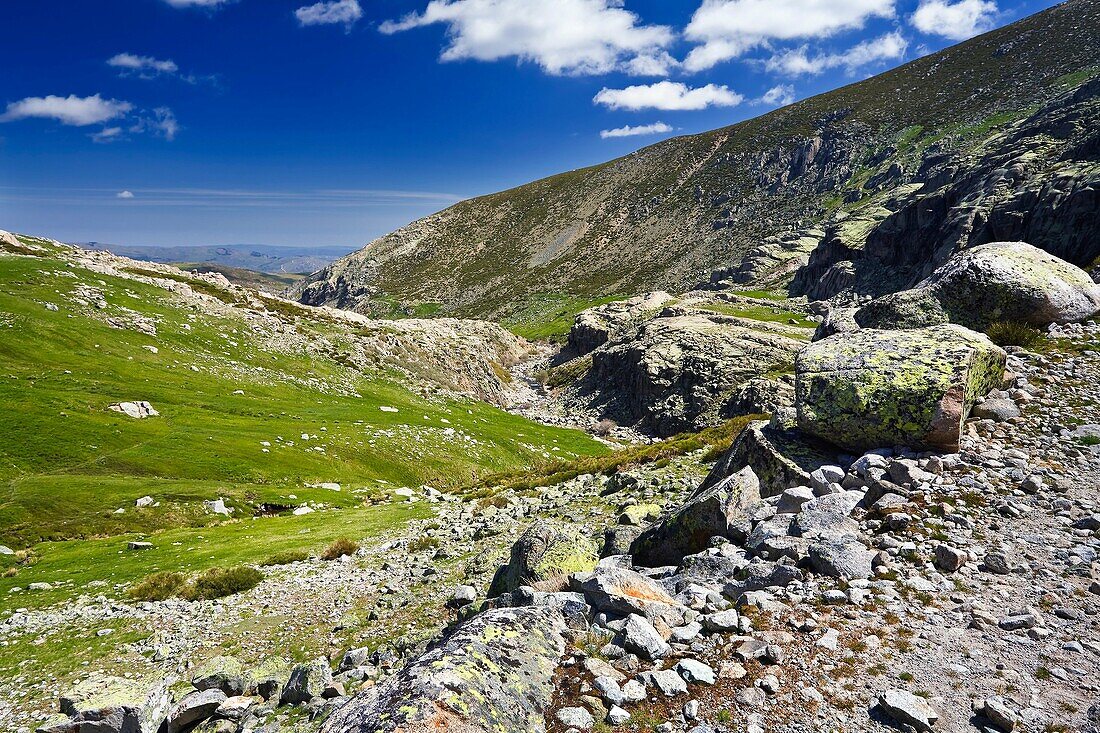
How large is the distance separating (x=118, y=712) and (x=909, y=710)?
14.2 meters

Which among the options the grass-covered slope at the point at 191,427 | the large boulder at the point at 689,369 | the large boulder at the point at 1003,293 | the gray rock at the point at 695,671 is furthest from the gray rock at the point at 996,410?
the large boulder at the point at 689,369

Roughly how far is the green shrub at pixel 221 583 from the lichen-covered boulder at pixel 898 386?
20376mm

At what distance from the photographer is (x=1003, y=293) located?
1786cm

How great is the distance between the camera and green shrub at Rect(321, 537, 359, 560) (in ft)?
71.2

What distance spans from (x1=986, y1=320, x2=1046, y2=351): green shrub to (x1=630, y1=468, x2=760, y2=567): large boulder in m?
11.4

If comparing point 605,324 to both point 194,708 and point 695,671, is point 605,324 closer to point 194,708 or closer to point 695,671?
point 194,708

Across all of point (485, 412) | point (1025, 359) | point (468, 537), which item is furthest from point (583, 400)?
point (1025, 359)

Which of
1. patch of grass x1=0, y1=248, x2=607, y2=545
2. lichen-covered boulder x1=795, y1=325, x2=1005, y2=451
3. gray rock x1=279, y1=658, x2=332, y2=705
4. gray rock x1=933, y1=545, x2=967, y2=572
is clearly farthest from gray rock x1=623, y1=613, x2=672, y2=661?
patch of grass x1=0, y1=248, x2=607, y2=545

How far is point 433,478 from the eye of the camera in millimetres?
43188

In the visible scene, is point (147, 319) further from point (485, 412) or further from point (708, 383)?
point (708, 383)

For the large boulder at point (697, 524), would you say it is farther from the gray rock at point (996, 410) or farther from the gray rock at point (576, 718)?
the gray rock at point (996, 410)

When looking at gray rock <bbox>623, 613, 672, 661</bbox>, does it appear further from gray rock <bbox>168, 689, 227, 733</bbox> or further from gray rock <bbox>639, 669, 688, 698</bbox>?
gray rock <bbox>168, 689, 227, 733</bbox>

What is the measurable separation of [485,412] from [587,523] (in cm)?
5124

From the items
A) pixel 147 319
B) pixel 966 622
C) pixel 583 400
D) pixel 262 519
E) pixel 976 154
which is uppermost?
pixel 976 154
